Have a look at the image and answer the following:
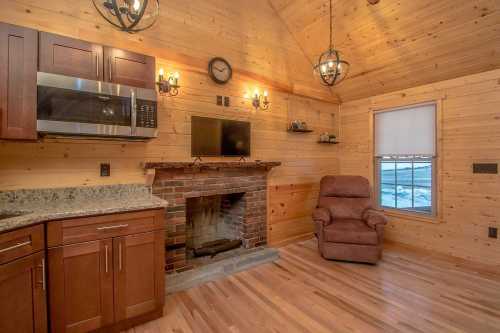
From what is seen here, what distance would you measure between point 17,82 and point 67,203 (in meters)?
0.98

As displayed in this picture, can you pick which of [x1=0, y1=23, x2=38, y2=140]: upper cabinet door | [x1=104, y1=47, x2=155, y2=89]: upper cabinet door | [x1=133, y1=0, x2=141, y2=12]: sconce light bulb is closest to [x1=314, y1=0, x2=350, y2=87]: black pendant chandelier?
[x1=104, y1=47, x2=155, y2=89]: upper cabinet door

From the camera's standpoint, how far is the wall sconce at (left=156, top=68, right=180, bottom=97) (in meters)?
2.70

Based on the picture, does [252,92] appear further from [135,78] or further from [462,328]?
[462,328]

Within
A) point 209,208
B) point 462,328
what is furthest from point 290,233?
point 462,328

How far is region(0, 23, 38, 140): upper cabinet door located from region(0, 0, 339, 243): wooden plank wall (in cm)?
42

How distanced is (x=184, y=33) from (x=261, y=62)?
118 cm

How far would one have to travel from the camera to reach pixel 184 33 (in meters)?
2.95

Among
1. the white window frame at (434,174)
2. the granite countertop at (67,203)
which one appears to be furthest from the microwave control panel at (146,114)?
the white window frame at (434,174)

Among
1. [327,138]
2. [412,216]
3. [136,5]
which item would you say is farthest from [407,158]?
[136,5]

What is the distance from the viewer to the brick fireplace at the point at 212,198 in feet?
8.98

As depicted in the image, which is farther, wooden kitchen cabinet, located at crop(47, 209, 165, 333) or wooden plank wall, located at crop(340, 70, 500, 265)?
wooden plank wall, located at crop(340, 70, 500, 265)

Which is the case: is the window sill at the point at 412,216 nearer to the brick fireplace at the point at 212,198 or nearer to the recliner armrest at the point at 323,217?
the recliner armrest at the point at 323,217

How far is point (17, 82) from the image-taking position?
5.82 feet

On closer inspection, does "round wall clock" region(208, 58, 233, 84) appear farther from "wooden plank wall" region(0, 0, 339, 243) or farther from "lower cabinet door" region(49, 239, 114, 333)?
"lower cabinet door" region(49, 239, 114, 333)
